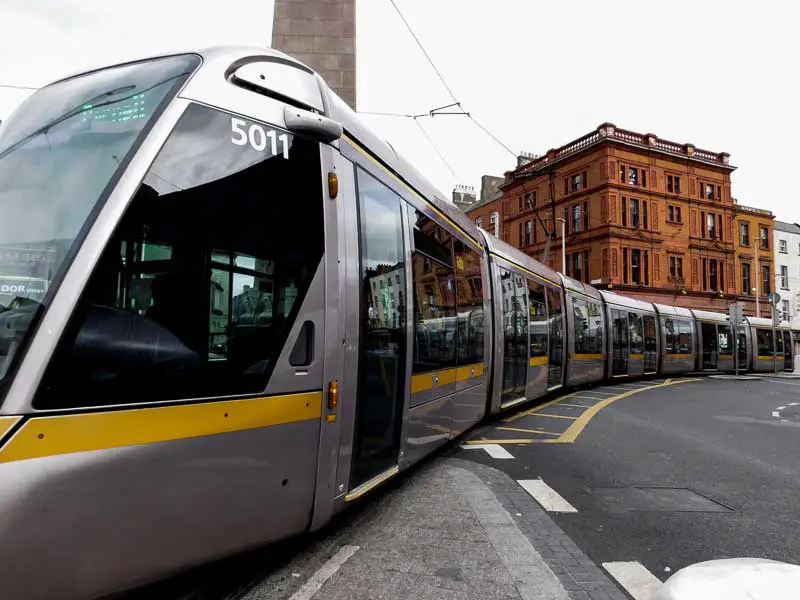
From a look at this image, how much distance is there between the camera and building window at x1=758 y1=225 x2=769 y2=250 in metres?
50.5

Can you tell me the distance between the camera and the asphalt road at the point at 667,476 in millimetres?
3955

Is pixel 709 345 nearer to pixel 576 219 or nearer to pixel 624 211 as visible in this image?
pixel 624 211

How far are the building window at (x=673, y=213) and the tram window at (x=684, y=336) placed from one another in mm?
24542

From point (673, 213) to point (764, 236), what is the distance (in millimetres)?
14418

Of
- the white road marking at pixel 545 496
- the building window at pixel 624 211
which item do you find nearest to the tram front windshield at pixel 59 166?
the white road marking at pixel 545 496

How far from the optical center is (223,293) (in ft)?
8.77

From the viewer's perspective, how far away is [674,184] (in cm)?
4381

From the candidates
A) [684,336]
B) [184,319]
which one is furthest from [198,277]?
[684,336]

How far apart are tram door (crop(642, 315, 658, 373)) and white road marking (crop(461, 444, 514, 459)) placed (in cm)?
1371

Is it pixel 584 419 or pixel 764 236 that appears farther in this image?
pixel 764 236

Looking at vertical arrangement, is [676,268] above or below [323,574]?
above

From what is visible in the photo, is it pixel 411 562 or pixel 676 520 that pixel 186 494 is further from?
pixel 676 520

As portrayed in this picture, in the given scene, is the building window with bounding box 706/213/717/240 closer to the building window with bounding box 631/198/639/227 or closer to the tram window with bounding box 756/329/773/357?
the building window with bounding box 631/198/639/227

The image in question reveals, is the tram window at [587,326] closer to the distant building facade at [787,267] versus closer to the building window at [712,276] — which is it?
the building window at [712,276]
